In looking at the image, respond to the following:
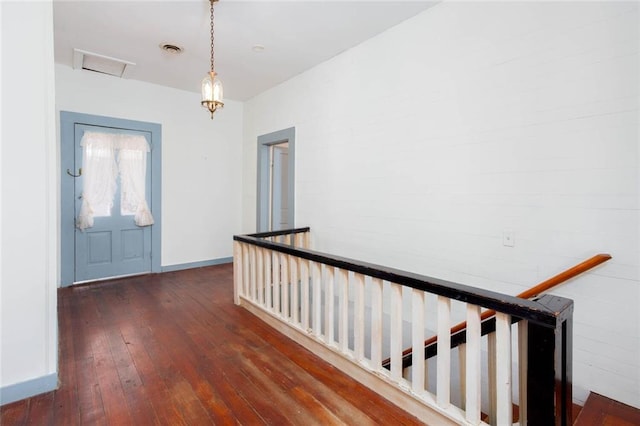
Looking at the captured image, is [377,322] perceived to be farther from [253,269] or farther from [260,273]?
[253,269]

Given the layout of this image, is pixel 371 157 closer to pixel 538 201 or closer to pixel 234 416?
pixel 538 201

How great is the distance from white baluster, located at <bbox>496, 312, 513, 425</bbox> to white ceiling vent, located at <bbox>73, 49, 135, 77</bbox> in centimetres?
482

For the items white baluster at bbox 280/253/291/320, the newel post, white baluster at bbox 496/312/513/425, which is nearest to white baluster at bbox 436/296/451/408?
white baluster at bbox 496/312/513/425

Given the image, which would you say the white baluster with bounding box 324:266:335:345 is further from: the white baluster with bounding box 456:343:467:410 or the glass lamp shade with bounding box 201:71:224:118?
the glass lamp shade with bounding box 201:71:224:118

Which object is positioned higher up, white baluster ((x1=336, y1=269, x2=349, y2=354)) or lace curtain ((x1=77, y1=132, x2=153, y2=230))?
lace curtain ((x1=77, y1=132, x2=153, y2=230))

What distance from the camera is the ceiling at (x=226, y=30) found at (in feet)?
9.71

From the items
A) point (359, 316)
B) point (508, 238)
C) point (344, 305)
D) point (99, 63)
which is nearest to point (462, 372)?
point (359, 316)

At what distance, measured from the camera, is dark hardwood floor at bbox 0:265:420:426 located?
1900 mm

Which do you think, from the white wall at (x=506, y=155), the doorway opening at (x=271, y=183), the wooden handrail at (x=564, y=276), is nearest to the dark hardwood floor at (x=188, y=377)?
the wooden handrail at (x=564, y=276)

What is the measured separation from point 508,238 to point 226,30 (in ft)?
10.7

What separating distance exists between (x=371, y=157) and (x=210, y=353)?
7.92ft

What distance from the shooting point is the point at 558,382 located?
4.21 feet

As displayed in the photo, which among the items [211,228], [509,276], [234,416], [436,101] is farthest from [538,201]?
[211,228]

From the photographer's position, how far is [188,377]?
2.29 m
